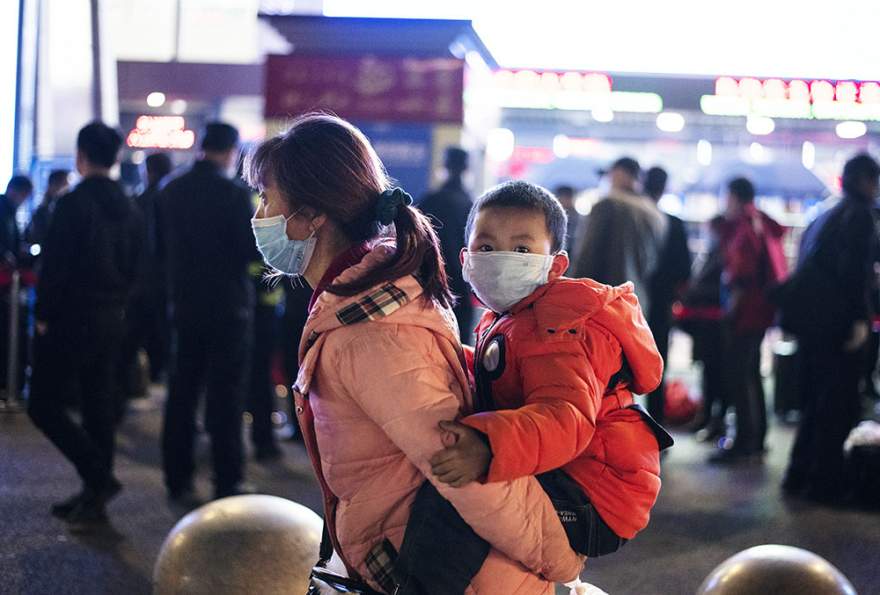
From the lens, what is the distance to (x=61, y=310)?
5586mm

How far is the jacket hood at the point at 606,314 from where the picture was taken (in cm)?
210

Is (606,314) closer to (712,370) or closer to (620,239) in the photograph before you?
(620,239)

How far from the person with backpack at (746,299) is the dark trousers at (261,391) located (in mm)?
3036

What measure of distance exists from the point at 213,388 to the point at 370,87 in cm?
446

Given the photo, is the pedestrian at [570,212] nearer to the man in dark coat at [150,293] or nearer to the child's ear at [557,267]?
the man in dark coat at [150,293]

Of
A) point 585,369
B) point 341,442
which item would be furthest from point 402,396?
point 585,369

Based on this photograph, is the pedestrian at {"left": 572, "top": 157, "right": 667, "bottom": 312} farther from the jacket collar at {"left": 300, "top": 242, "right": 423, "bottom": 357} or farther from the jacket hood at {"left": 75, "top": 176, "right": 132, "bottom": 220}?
the jacket collar at {"left": 300, "top": 242, "right": 423, "bottom": 357}

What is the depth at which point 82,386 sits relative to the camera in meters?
5.77

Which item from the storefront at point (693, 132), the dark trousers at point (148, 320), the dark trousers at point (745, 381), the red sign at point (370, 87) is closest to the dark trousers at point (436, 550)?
the dark trousers at point (745, 381)

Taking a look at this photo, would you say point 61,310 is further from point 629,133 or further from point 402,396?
point 629,133

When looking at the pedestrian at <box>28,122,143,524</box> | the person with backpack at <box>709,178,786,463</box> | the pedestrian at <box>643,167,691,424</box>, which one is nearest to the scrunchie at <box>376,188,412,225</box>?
the pedestrian at <box>28,122,143,524</box>

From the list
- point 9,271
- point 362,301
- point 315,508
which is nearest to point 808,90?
point 9,271

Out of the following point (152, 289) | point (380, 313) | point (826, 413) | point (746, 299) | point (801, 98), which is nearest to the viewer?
point (380, 313)

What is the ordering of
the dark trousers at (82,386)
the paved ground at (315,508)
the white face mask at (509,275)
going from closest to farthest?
the white face mask at (509,275), the paved ground at (315,508), the dark trousers at (82,386)
